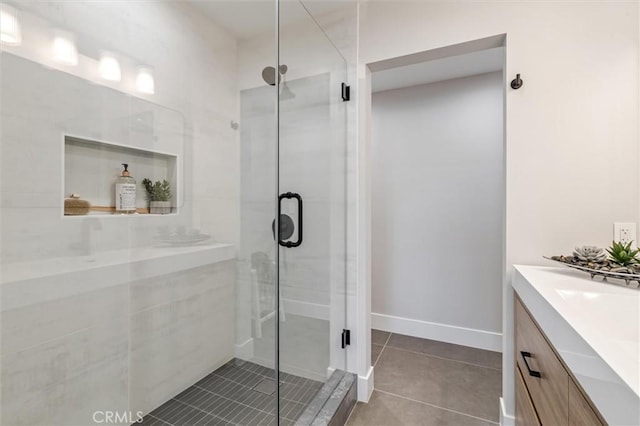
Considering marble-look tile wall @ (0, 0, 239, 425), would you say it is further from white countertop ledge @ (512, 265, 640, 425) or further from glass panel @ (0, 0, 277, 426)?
white countertop ledge @ (512, 265, 640, 425)

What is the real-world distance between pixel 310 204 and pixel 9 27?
1.34 meters

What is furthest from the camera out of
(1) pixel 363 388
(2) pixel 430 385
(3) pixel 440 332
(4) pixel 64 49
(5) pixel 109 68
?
(3) pixel 440 332

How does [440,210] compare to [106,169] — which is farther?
[440,210]

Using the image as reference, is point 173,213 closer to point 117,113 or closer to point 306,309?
point 117,113

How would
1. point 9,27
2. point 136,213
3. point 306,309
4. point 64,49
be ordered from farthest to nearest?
point 306,309 → point 136,213 → point 64,49 → point 9,27

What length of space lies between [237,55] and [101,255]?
4.01ft

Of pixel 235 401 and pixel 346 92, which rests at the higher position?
pixel 346 92

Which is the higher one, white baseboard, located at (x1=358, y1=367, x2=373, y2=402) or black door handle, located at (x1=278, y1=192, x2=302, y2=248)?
black door handle, located at (x1=278, y1=192, x2=302, y2=248)

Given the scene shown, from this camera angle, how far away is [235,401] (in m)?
1.40

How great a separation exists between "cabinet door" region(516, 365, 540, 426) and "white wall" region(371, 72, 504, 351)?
3.86 ft

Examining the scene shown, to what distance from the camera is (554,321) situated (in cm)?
80

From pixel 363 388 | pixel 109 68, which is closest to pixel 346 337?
pixel 363 388

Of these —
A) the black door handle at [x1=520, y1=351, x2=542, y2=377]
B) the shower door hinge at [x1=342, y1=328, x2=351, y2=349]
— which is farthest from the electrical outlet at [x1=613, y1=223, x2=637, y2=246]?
the shower door hinge at [x1=342, y1=328, x2=351, y2=349]

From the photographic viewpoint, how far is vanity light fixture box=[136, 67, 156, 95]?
131 cm
